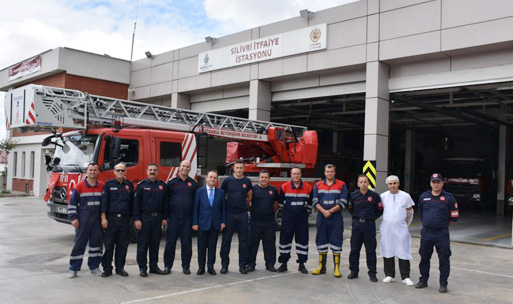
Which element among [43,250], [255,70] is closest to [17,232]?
[43,250]

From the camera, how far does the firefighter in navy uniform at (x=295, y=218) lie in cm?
771

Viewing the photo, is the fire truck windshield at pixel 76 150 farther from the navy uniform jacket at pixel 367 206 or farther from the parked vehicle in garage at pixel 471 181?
the parked vehicle in garage at pixel 471 181

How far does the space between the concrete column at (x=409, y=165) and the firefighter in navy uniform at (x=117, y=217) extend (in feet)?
75.0

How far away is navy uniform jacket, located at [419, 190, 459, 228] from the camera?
6.81m

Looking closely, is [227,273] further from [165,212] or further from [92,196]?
[92,196]

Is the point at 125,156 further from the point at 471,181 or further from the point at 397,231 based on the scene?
the point at 471,181

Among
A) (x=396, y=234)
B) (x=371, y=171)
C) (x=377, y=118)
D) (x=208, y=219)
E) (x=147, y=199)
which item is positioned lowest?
(x=396, y=234)

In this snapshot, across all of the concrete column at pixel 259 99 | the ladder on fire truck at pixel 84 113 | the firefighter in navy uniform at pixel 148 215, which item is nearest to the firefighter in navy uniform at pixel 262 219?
the firefighter in navy uniform at pixel 148 215

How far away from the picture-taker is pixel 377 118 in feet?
47.7

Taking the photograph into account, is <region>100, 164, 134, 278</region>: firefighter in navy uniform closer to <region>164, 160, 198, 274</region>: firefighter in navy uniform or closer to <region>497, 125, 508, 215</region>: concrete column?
<region>164, 160, 198, 274</region>: firefighter in navy uniform

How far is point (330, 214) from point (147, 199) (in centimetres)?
290

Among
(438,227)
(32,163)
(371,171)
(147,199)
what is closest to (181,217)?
(147,199)

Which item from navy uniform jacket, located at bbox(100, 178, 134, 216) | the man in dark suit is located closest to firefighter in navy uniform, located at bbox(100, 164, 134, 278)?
navy uniform jacket, located at bbox(100, 178, 134, 216)

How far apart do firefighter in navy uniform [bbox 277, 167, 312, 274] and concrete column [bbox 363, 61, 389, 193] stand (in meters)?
7.21
